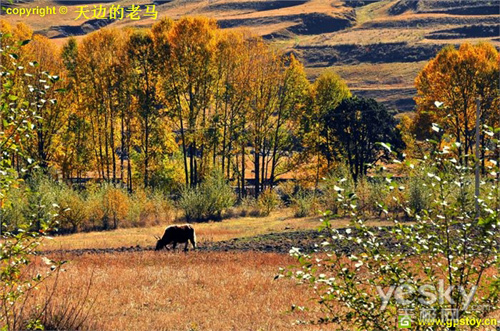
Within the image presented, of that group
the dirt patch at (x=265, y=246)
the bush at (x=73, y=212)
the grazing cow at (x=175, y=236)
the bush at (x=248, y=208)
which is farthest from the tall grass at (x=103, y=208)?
the grazing cow at (x=175, y=236)

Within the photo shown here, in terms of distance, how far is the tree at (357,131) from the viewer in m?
58.1

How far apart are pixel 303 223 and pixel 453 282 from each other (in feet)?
115

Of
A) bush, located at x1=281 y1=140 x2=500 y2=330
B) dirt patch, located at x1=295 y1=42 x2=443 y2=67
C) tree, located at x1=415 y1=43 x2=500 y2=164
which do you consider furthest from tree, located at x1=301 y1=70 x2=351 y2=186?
dirt patch, located at x1=295 y1=42 x2=443 y2=67

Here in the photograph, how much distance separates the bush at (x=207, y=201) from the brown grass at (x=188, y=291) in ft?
75.9

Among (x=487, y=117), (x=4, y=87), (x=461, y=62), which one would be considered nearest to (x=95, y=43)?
(x=461, y=62)

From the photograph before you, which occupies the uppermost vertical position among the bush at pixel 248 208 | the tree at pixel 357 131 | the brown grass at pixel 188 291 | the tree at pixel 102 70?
the tree at pixel 102 70

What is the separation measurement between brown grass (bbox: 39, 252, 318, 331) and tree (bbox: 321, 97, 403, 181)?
3646 cm

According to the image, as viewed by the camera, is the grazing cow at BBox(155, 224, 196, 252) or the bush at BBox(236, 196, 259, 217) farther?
the bush at BBox(236, 196, 259, 217)

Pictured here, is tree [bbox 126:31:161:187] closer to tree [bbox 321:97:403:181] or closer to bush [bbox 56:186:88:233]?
bush [bbox 56:186:88:233]

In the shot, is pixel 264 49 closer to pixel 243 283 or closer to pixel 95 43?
pixel 95 43

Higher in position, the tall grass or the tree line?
the tree line

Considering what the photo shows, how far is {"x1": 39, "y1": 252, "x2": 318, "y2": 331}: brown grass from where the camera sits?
13.6m

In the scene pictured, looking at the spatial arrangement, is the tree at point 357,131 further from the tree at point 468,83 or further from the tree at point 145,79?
the tree at point 145,79

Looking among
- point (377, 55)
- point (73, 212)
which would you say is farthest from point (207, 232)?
point (377, 55)
